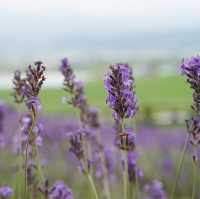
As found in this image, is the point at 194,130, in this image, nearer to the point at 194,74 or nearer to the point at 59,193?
the point at 194,74

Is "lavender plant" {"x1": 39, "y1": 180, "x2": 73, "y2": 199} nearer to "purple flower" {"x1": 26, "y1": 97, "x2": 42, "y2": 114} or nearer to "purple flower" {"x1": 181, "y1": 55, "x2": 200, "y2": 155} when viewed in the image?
"purple flower" {"x1": 26, "y1": 97, "x2": 42, "y2": 114}

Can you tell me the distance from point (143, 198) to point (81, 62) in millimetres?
63629

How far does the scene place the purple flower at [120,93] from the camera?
246 centimetres

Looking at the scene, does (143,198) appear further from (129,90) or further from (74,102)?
(129,90)

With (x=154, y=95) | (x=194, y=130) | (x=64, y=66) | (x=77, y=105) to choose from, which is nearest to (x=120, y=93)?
(x=194, y=130)

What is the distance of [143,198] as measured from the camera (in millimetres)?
7059

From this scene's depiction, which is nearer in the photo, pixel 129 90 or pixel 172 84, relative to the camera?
pixel 129 90

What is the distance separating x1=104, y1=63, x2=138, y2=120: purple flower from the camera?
2.46 meters

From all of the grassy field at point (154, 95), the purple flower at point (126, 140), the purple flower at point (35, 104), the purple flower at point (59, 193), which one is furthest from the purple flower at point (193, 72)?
the grassy field at point (154, 95)

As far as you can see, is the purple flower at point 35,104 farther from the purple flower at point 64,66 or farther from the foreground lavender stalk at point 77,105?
the purple flower at point 64,66

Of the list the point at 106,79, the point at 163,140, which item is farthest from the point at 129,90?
the point at 163,140

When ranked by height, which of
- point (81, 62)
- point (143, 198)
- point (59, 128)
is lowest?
point (143, 198)

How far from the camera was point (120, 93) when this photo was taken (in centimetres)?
246

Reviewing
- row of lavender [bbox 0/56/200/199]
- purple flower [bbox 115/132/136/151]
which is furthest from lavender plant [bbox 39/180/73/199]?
purple flower [bbox 115/132/136/151]
